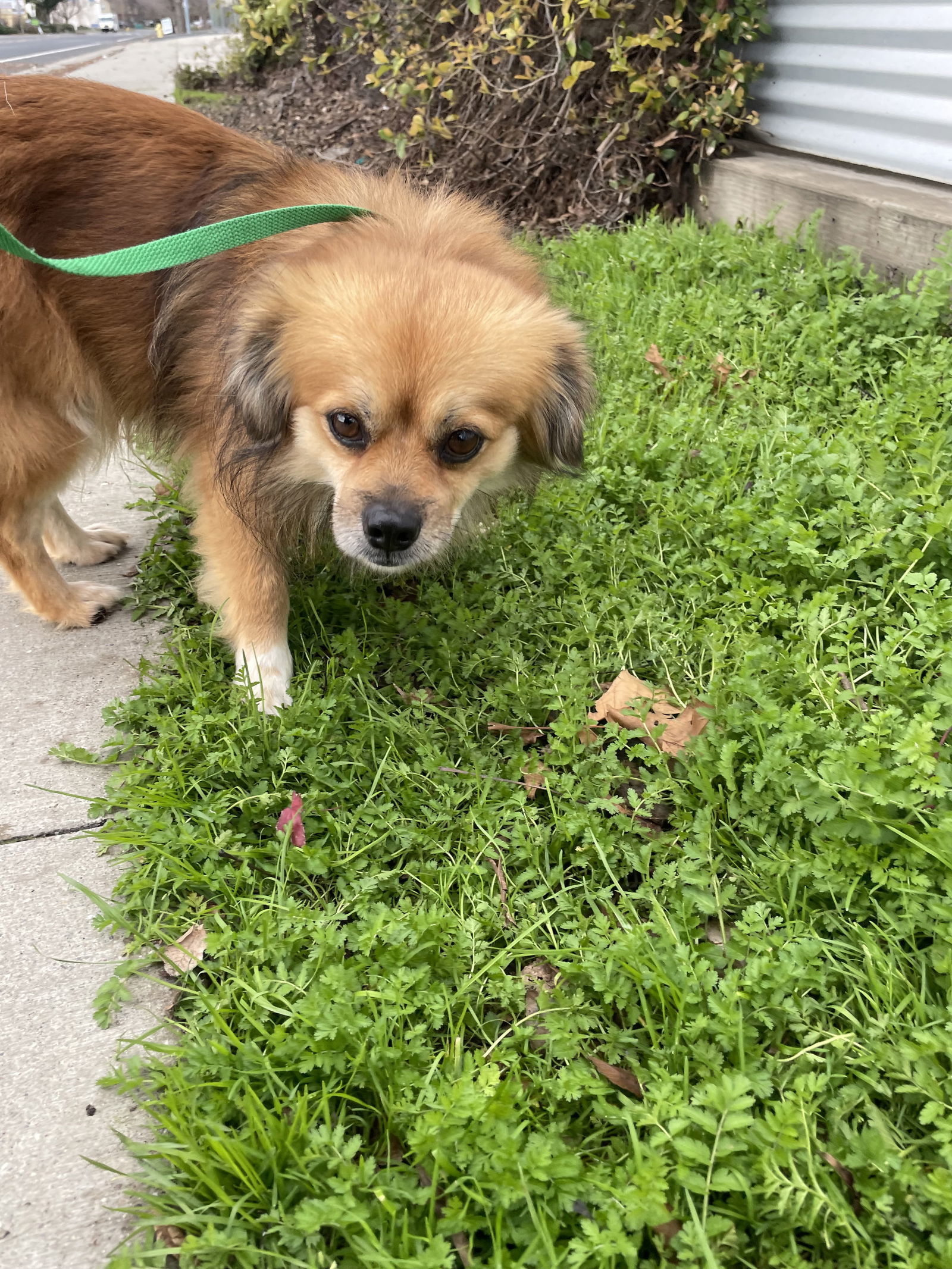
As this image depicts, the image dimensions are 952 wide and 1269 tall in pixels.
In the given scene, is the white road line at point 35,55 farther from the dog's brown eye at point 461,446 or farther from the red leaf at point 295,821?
the red leaf at point 295,821

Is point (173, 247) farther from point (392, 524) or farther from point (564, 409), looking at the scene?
point (564, 409)

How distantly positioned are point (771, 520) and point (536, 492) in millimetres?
760

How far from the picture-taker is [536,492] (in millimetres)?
2791

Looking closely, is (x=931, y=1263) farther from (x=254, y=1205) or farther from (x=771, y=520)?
(x=771, y=520)

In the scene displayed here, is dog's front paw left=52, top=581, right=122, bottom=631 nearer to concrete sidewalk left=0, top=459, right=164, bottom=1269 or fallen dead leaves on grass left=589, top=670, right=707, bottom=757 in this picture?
concrete sidewalk left=0, top=459, right=164, bottom=1269

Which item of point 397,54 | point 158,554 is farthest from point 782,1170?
point 397,54

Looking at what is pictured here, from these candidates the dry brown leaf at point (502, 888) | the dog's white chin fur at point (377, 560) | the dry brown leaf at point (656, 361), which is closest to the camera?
the dry brown leaf at point (502, 888)

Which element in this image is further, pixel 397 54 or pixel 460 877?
pixel 397 54

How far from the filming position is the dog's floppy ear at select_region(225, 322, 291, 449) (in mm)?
2037

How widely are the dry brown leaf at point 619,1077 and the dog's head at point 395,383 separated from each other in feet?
3.81

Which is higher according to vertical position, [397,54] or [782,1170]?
[397,54]

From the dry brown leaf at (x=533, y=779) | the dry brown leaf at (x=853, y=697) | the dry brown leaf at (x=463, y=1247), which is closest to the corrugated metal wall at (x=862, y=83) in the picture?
the dry brown leaf at (x=853, y=697)

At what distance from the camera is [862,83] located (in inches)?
159

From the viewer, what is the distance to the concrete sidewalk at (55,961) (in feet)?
4.26
